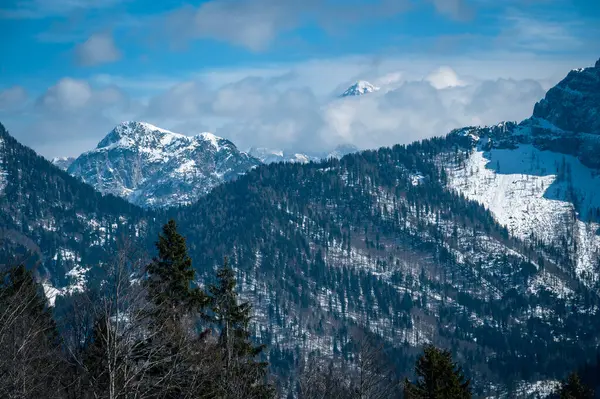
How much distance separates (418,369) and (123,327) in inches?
1354

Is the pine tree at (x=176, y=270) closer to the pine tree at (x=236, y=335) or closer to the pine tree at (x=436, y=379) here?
the pine tree at (x=236, y=335)

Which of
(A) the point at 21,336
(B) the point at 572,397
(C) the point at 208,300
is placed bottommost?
(B) the point at 572,397

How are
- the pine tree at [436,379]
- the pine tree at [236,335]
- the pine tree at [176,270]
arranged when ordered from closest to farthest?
the pine tree at [236,335], the pine tree at [176,270], the pine tree at [436,379]

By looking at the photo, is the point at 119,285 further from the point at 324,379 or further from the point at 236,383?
the point at 324,379

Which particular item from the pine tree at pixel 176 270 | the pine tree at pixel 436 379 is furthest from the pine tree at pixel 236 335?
the pine tree at pixel 436 379

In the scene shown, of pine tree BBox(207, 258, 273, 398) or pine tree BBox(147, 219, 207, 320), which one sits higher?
pine tree BBox(147, 219, 207, 320)

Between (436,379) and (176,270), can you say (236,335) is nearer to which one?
(176,270)

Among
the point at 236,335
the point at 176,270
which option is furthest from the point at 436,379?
the point at 176,270

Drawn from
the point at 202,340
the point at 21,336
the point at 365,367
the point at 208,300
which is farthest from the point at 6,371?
the point at 365,367

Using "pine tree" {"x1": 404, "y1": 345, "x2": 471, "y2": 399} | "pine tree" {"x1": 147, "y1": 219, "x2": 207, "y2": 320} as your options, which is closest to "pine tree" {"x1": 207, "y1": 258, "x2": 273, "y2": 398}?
"pine tree" {"x1": 147, "y1": 219, "x2": 207, "y2": 320}

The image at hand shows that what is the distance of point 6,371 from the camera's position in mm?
25609

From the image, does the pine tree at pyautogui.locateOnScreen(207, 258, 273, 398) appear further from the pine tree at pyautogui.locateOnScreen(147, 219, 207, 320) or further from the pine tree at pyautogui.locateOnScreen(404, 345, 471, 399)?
the pine tree at pyautogui.locateOnScreen(404, 345, 471, 399)

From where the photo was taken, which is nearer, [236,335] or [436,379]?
[236,335]

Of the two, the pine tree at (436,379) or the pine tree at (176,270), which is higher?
the pine tree at (176,270)
